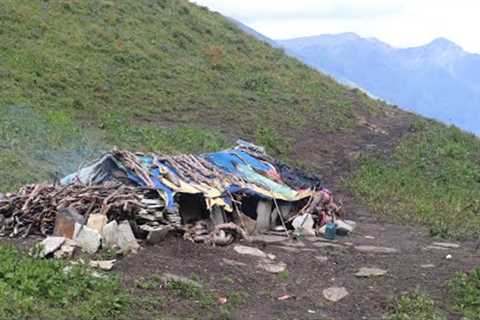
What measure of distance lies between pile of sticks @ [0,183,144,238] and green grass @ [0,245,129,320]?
5.74ft

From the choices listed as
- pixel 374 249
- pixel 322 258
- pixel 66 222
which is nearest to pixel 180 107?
pixel 374 249

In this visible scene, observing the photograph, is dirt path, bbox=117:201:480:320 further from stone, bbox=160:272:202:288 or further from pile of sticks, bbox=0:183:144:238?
pile of sticks, bbox=0:183:144:238

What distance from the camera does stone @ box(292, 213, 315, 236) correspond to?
9.74 metres

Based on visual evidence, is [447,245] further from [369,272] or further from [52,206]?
[52,206]

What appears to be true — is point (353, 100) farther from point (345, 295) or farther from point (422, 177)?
point (345, 295)

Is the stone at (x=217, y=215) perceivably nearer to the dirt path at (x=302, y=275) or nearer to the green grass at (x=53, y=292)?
the dirt path at (x=302, y=275)

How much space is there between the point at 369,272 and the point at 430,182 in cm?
895

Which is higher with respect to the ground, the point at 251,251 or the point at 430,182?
the point at 430,182

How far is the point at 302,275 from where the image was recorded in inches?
297

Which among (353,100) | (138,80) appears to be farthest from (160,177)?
(353,100)

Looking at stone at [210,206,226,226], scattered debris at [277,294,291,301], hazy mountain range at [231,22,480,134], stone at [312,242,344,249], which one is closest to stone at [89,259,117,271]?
scattered debris at [277,294,291,301]

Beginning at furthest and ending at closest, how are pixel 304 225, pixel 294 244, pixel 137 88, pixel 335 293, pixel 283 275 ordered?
pixel 137 88 → pixel 304 225 → pixel 294 244 → pixel 283 275 → pixel 335 293

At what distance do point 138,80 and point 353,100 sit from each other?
8.83 m

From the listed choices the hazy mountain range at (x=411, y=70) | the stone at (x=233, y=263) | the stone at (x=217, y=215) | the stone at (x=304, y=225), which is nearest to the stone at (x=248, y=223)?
the stone at (x=217, y=215)
